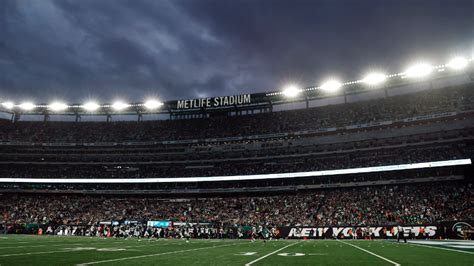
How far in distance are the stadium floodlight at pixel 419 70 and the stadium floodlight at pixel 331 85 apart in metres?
10.1

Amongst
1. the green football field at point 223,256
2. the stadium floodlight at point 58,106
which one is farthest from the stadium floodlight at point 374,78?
the stadium floodlight at point 58,106

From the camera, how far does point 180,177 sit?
57312 mm

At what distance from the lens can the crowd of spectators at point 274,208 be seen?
39375 millimetres

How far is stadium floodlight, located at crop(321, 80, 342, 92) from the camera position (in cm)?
5331

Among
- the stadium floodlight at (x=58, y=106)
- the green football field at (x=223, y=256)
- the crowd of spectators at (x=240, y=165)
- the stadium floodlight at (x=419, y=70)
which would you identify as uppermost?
the stadium floodlight at (x=58, y=106)

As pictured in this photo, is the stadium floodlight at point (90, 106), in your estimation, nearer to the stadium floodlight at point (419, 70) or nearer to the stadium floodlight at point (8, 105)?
the stadium floodlight at point (8, 105)

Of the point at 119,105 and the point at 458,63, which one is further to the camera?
the point at 119,105

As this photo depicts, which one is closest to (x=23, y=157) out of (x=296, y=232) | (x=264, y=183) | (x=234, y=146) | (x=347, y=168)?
(x=234, y=146)

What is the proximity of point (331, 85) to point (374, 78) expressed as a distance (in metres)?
6.63

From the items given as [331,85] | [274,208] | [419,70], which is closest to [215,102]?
[331,85]

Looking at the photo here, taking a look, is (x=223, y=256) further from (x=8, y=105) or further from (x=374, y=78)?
(x=8, y=105)

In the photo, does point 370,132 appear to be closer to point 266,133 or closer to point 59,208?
point 266,133

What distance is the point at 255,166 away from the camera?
2274 inches

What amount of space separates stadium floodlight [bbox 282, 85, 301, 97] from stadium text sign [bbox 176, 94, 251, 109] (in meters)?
7.04
